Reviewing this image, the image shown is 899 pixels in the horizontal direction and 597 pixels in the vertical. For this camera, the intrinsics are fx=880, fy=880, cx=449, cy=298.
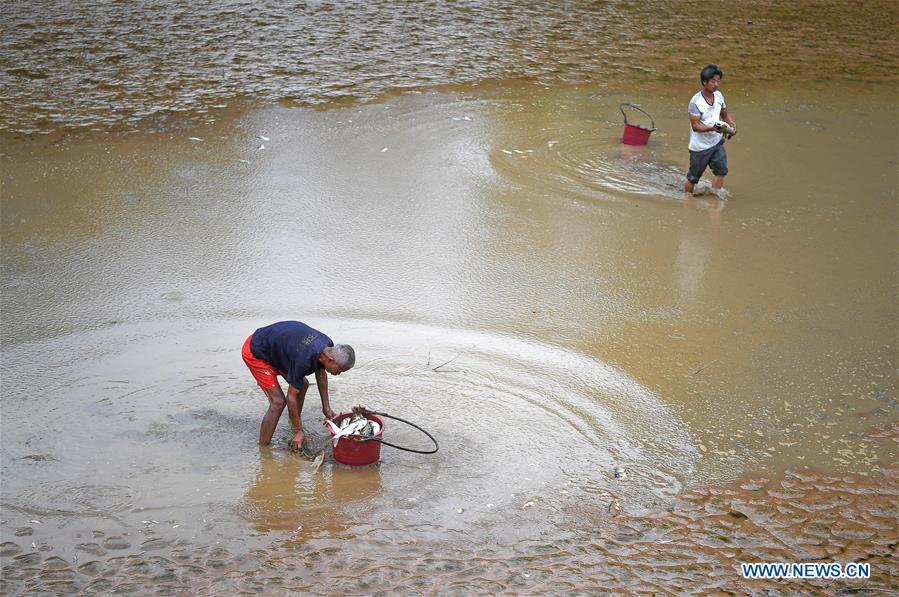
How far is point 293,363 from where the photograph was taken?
5.09 metres

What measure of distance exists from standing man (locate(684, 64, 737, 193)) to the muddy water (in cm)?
46

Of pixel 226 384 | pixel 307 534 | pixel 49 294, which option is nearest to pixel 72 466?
pixel 226 384

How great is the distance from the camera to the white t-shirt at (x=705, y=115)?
8.59 m

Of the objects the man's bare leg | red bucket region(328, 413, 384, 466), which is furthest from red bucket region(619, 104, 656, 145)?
the man's bare leg

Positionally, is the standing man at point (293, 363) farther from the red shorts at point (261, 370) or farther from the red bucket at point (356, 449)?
the red bucket at point (356, 449)

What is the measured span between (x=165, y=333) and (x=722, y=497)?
4.11 metres

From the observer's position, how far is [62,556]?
14.6ft

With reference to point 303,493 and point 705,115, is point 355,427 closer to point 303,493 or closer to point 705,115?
point 303,493

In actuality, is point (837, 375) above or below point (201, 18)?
below

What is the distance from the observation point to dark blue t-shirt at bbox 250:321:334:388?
5012mm

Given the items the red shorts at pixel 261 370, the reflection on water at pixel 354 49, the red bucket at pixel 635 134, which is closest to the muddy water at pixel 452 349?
the red bucket at pixel 635 134

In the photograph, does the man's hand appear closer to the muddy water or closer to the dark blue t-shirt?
the muddy water

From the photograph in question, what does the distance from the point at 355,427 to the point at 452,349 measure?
1.55 m

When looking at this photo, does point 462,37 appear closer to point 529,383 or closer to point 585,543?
point 529,383
